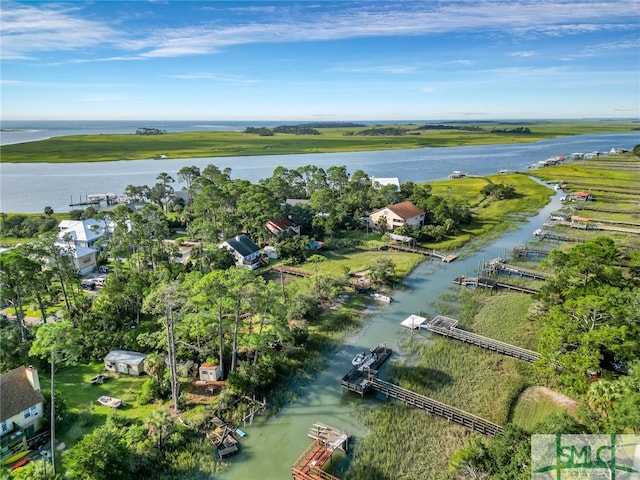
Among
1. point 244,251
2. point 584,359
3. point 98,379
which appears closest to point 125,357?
point 98,379

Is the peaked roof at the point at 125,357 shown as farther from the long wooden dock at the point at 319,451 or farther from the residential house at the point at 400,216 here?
the residential house at the point at 400,216

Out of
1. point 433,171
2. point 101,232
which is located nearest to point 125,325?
point 101,232

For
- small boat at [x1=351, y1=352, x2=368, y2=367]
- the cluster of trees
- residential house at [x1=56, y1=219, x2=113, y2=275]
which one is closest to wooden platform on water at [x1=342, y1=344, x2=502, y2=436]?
small boat at [x1=351, y1=352, x2=368, y2=367]

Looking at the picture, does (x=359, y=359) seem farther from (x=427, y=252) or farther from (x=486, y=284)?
(x=427, y=252)

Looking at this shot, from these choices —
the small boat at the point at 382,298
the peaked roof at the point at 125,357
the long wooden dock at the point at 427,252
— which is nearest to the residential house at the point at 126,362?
the peaked roof at the point at 125,357

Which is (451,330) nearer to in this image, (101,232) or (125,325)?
(125,325)
